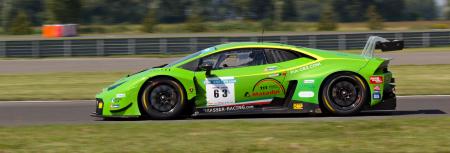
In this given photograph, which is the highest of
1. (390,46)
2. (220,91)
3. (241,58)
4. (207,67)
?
(390,46)

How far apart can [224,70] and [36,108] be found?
3.94 metres

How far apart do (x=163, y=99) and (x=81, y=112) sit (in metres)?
2.08

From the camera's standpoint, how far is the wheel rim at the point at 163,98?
9531 millimetres

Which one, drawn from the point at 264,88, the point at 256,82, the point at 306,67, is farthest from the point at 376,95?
the point at 256,82

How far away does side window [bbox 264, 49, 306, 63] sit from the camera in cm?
966

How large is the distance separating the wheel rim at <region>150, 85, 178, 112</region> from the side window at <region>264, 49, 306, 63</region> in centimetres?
140

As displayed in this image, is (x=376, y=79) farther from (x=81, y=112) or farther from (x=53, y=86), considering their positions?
(x=53, y=86)

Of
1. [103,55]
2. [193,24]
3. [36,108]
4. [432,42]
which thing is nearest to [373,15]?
[193,24]

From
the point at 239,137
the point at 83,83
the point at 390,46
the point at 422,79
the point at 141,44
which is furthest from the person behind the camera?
the point at 141,44

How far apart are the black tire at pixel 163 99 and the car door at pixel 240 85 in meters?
0.27

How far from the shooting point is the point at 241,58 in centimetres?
966

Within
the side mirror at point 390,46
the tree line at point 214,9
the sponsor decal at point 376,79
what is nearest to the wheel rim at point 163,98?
the sponsor decal at point 376,79

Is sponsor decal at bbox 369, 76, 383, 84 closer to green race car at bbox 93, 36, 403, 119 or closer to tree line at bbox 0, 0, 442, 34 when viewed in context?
green race car at bbox 93, 36, 403, 119

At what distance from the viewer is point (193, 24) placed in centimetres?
5175
